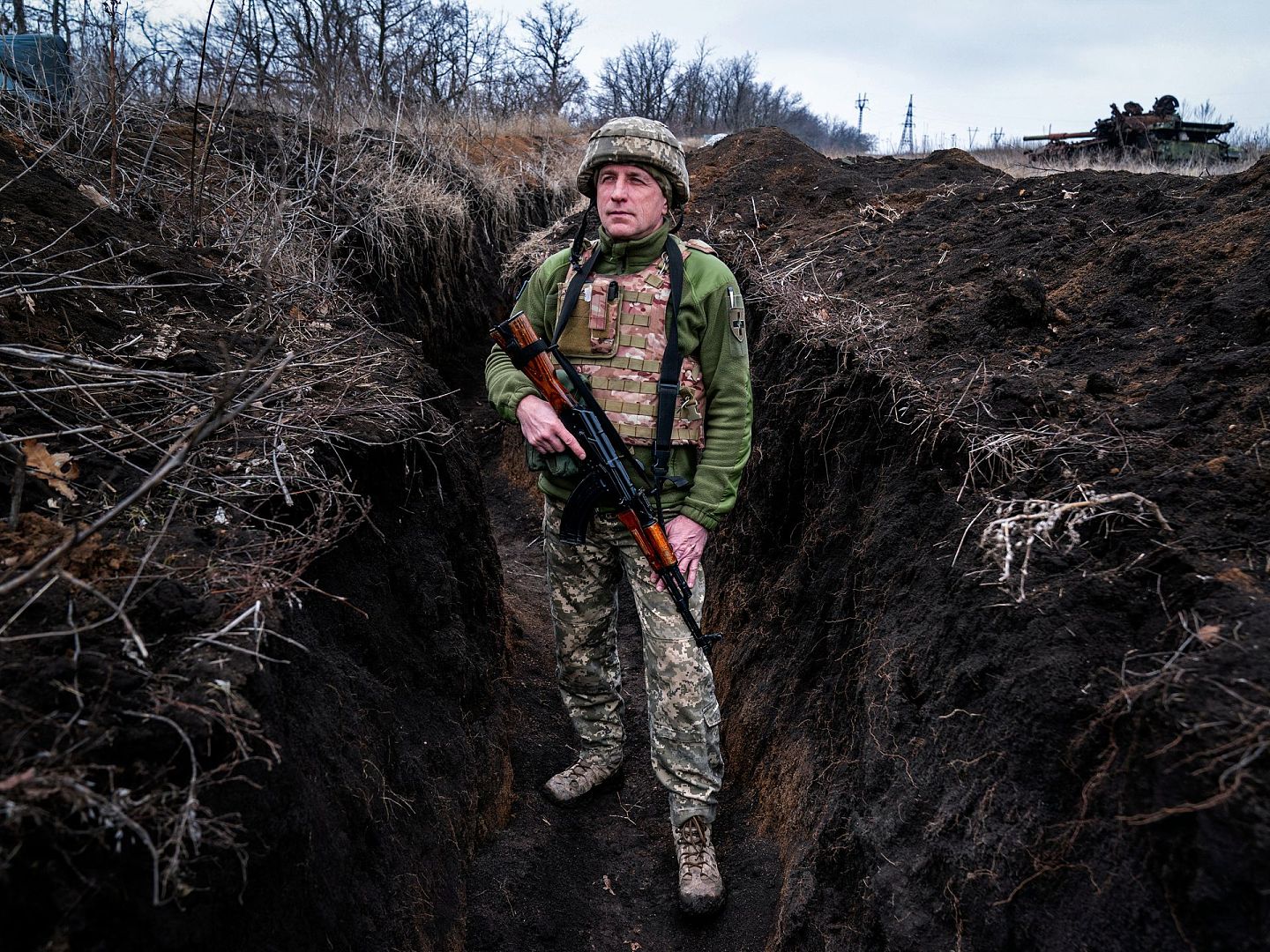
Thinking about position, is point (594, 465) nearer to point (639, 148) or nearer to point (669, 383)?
point (669, 383)

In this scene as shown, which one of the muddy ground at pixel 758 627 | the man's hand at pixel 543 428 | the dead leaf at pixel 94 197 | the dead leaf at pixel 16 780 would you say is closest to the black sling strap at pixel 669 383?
the man's hand at pixel 543 428

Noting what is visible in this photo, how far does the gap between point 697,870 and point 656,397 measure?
5.88 ft

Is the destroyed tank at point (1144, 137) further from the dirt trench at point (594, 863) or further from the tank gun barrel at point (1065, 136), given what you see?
the dirt trench at point (594, 863)

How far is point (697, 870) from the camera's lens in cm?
288

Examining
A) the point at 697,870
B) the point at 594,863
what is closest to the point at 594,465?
the point at 697,870

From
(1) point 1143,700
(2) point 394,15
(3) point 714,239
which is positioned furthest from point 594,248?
(2) point 394,15

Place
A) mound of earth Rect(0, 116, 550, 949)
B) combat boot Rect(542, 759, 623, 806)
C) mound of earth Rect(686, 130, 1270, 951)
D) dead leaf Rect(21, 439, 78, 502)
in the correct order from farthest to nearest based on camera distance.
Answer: combat boot Rect(542, 759, 623, 806)
dead leaf Rect(21, 439, 78, 502)
mound of earth Rect(686, 130, 1270, 951)
mound of earth Rect(0, 116, 550, 949)

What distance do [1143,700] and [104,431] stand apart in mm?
2756

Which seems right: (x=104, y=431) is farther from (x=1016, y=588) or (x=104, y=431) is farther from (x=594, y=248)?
(x=1016, y=588)

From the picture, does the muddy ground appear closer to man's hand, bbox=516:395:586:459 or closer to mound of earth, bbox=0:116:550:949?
mound of earth, bbox=0:116:550:949

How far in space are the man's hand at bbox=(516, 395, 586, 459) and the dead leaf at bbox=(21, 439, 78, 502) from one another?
54.9 inches

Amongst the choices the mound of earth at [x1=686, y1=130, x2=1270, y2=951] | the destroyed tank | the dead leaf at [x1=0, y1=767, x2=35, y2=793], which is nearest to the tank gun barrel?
the destroyed tank

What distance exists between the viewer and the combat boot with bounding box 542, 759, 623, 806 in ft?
11.1

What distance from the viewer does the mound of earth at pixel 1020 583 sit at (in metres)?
1.55
